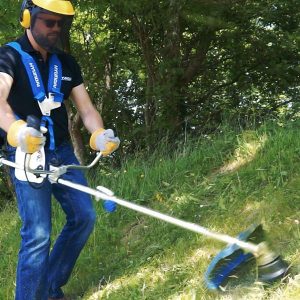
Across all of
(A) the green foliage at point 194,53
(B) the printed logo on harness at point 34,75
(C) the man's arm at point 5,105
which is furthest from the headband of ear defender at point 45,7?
(A) the green foliage at point 194,53

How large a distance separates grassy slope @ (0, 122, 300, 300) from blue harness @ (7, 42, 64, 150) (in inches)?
48.2

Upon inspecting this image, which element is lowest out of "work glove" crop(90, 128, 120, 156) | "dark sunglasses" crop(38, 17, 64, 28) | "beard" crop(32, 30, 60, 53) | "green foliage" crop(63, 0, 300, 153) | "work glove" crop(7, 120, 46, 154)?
"green foliage" crop(63, 0, 300, 153)

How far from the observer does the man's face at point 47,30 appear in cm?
329

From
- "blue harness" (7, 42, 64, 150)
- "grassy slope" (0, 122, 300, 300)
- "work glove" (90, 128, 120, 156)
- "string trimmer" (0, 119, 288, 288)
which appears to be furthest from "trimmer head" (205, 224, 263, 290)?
"blue harness" (7, 42, 64, 150)

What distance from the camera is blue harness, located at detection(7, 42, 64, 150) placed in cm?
327

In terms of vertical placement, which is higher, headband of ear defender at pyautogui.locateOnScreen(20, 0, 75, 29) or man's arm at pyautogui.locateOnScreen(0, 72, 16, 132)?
headband of ear defender at pyautogui.locateOnScreen(20, 0, 75, 29)

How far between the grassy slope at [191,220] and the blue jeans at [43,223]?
56cm

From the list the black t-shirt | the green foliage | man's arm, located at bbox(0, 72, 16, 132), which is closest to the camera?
man's arm, located at bbox(0, 72, 16, 132)

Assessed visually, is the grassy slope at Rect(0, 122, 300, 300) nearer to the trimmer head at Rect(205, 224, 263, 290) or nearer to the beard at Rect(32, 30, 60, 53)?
the trimmer head at Rect(205, 224, 263, 290)

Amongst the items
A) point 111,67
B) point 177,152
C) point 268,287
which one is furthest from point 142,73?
point 268,287

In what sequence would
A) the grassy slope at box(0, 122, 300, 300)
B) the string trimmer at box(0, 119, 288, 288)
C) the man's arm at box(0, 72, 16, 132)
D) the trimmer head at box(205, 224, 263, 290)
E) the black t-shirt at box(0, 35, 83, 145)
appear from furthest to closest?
1. the grassy slope at box(0, 122, 300, 300)
2. the black t-shirt at box(0, 35, 83, 145)
3. the man's arm at box(0, 72, 16, 132)
4. the trimmer head at box(205, 224, 263, 290)
5. the string trimmer at box(0, 119, 288, 288)

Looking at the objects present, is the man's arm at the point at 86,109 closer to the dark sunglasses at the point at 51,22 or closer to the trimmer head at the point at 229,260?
the dark sunglasses at the point at 51,22

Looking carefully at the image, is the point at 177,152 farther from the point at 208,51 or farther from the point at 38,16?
the point at 208,51

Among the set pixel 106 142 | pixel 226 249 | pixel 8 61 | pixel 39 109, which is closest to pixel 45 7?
pixel 8 61
